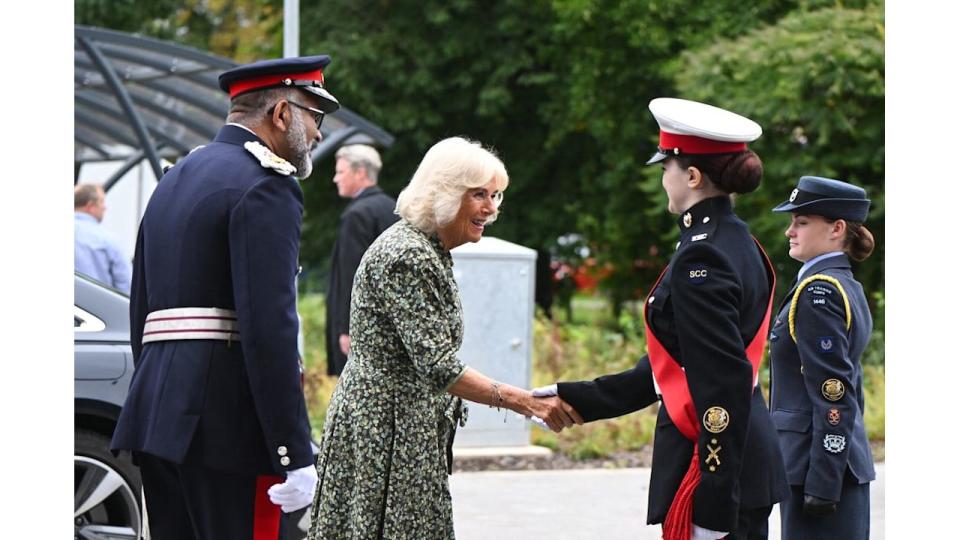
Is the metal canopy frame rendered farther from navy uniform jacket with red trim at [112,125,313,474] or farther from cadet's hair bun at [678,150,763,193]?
cadet's hair bun at [678,150,763,193]

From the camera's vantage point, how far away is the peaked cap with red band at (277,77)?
14.9 feet

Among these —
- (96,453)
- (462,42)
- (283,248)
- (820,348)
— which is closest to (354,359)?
(283,248)

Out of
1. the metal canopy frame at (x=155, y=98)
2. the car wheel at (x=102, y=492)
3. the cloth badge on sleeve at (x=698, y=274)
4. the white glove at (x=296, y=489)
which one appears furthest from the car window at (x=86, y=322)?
the metal canopy frame at (x=155, y=98)

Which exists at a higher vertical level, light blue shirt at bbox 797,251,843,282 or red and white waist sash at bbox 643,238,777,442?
light blue shirt at bbox 797,251,843,282

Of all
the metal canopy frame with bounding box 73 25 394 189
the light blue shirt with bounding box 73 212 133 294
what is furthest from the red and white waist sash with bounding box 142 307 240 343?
the metal canopy frame with bounding box 73 25 394 189

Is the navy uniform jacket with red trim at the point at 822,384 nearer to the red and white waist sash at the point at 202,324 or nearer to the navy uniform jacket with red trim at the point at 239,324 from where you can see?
the navy uniform jacket with red trim at the point at 239,324

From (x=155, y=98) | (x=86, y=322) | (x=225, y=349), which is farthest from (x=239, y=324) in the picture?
(x=155, y=98)

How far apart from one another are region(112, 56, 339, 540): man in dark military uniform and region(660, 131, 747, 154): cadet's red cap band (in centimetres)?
111

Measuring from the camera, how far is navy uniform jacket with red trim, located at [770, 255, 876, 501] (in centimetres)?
471

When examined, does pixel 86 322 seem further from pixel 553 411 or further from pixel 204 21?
pixel 204 21

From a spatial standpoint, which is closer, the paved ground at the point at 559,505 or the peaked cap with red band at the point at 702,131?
the peaked cap with red band at the point at 702,131

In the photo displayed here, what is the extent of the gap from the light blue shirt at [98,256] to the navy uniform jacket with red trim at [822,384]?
6438 mm

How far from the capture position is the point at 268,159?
4379 mm

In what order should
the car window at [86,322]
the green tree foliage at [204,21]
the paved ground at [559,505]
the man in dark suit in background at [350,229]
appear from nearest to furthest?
the car window at [86,322], the paved ground at [559,505], the man in dark suit in background at [350,229], the green tree foliage at [204,21]
